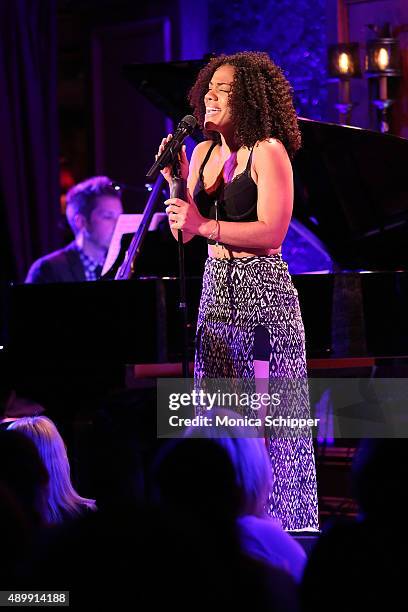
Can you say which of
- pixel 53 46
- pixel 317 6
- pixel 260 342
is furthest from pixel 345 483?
pixel 53 46

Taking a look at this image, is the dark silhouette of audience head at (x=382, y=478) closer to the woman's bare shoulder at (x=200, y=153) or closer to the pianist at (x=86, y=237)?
the woman's bare shoulder at (x=200, y=153)

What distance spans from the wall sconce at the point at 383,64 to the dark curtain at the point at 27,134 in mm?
2575

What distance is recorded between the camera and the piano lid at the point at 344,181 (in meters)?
5.21

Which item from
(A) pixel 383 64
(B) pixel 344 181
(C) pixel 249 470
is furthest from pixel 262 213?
(A) pixel 383 64

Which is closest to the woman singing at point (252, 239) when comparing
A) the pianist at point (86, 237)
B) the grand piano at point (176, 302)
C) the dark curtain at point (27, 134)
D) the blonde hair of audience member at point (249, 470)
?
the blonde hair of audience member at point (249, 470)

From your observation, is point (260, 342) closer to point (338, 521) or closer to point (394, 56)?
point (338, 521)

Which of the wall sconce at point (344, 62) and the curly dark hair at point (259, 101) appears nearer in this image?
the curly dark hair at point (259, 101)

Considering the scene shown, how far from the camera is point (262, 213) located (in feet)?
11.2

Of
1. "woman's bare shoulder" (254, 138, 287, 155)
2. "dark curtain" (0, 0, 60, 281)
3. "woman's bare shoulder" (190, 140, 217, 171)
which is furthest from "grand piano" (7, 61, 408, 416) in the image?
"dark curtain" (0, 0, 60, 281)

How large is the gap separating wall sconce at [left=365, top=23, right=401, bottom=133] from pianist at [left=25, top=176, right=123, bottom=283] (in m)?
2.01

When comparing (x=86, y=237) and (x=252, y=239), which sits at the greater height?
(x=86, y=237)

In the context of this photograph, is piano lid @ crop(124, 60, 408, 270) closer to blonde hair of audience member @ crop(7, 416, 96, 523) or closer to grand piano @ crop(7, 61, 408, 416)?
grand piano @ crop(7, 61, 408, 416)

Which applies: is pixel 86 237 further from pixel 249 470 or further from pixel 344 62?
pixel 249 470

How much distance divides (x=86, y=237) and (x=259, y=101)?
11.5 ft
